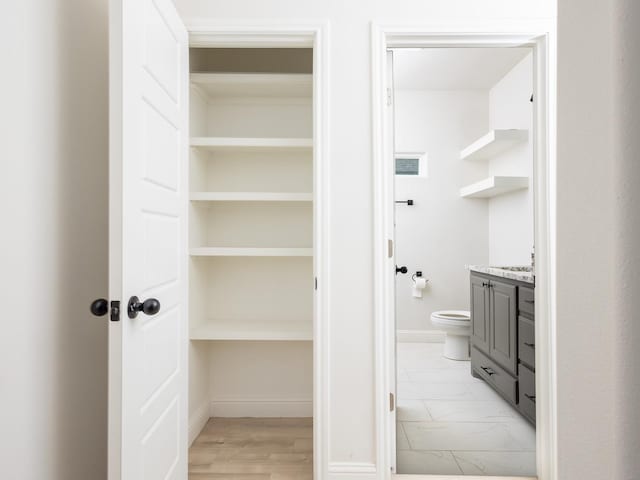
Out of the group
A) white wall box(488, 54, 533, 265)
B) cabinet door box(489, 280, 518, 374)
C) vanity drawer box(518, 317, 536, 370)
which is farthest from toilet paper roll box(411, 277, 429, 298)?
vanity drawer box(518, 317, 536, 370)

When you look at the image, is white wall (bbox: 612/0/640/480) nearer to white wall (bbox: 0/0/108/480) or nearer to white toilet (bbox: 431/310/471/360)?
white wall (bbox: 0/0/108/480)

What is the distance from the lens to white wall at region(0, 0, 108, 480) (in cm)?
114

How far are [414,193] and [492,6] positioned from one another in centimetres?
302

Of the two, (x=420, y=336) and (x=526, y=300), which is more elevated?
(x=526, y=300)

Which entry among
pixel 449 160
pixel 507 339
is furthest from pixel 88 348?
pixel 449 160

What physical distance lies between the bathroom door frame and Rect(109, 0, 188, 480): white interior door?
0.89m

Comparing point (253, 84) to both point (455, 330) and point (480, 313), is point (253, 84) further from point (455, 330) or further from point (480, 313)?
point (455, 330)

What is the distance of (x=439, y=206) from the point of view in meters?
4.96

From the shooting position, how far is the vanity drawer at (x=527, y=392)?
99.1 inches

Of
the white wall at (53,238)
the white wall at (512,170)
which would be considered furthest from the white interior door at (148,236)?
the white wall at (512,170)

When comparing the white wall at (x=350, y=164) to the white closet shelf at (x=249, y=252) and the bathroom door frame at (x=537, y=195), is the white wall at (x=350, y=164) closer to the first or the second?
the bathroom door frame at (x=537, y=195)

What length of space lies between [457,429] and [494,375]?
64 centimetres

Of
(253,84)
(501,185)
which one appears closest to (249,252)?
(253,84)

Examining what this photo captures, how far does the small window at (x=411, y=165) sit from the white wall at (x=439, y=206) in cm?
8
